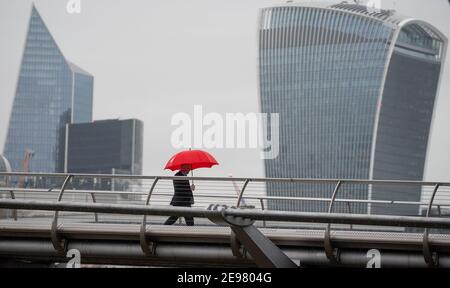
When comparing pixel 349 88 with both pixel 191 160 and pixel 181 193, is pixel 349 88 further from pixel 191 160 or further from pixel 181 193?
pixel 181 193

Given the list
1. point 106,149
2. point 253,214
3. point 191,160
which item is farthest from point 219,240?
point 106,149

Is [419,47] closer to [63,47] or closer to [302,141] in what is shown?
[302,141]

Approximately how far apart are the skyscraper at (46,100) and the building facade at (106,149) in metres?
1.71

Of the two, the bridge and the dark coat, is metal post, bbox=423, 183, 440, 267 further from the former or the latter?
the dark coat

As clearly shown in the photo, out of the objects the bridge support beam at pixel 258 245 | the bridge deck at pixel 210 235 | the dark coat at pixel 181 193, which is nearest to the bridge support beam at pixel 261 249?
the bridge support beam at pixel 258 245

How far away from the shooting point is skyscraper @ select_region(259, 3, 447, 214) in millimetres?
119125

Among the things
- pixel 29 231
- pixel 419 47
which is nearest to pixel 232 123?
pixel 419 47

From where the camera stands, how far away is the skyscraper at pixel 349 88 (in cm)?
11912

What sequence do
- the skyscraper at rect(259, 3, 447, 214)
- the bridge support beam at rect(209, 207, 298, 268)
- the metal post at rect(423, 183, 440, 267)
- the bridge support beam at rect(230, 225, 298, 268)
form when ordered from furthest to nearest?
1. the skyscraper at rect(259, 3, 447, 214)
2. the metal post at rect(423, 183, 440, 267)
3. the bridge support beam at rect(230, 225, 298, 268)
4. the bridge support beam at rect(209, 207, 298, 268)

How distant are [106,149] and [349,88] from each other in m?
33.8

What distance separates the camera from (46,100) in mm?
141875

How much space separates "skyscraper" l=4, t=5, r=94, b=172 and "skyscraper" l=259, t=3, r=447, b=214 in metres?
27.5

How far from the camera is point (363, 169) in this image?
119 meters

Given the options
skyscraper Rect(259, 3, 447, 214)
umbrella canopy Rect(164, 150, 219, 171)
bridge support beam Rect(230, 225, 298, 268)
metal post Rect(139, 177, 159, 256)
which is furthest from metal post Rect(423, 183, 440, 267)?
skyscraper Rect(259, 3, 447, 214)
